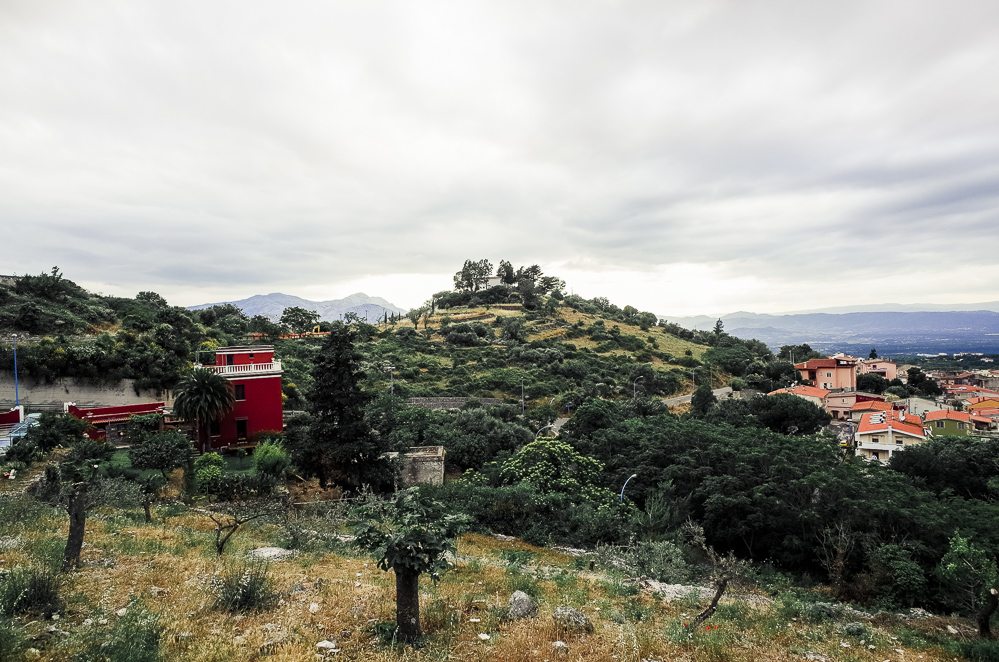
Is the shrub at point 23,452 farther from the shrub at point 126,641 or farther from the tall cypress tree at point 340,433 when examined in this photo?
the shrub at point 126,641

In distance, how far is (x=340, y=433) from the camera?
18.7m

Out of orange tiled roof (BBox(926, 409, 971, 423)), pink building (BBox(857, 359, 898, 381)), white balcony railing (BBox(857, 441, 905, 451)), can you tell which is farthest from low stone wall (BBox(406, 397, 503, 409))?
pink building (BBox(857, 359, 898, 381))

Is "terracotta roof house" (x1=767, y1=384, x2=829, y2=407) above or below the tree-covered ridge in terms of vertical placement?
below

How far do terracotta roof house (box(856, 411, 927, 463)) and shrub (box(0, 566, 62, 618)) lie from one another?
4030 cm

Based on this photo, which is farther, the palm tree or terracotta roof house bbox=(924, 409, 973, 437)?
terracotta roof house bbox=(924, 409, 973, 437)

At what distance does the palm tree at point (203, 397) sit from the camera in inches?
853

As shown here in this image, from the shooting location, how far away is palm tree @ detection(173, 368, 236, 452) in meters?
21.7

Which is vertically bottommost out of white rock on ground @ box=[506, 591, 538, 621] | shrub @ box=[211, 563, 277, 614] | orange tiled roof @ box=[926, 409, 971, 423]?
orange tiled roof @ box=[926, 409, 971, 423]

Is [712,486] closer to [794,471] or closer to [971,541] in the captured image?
[794,471]

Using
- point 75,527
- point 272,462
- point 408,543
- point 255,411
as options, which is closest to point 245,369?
point 255,411

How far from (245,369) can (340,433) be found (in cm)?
869

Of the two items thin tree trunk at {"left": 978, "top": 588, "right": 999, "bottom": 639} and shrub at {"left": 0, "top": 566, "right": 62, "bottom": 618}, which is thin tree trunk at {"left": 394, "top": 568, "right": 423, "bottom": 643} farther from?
thin tree trunk at {"left": 978, "top": 588, "right": 999, "bottom": 639}

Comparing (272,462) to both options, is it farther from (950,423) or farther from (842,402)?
(842,402)

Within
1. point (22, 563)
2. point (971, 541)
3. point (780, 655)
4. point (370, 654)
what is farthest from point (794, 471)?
point (22, 563)
